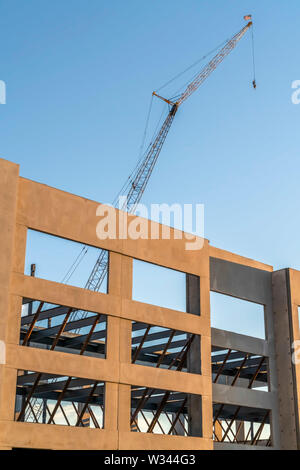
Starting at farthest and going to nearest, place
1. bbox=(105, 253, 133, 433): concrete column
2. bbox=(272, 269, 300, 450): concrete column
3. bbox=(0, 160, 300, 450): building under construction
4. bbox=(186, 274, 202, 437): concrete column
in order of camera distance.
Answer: bbox=(272, 269, 300, 450): concrete column → bbox=(186, 274, 202, 437): concrete column → bbox=(105, 253, 133, 433): concrete column → bbox=(0, 160, 300, 450): building under construction

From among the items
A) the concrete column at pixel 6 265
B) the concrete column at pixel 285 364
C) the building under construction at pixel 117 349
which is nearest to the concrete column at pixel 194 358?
the building under construction at pixel 117 349

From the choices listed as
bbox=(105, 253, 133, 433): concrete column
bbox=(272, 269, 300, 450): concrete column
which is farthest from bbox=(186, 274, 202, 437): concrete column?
bbox=(272, 269, 300, 450): concrete column

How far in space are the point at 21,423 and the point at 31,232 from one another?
886 cm

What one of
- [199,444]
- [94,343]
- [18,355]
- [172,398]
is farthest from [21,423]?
[172,398]

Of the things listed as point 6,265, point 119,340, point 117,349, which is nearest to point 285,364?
point 119,340

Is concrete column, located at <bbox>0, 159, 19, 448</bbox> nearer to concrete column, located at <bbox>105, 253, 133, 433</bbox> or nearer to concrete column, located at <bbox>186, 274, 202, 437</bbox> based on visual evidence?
concrete column, located at <bbox>105, 253, 133, 433</bbox>

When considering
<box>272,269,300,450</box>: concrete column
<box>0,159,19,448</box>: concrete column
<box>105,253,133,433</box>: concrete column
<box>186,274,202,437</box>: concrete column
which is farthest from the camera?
<box>272,269,300,450</box>: concrete column

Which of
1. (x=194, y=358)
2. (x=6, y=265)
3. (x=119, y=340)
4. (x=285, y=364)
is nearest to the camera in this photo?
(x=6, y=265)

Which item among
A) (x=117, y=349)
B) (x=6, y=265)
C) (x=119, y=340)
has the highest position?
(x=6, y=265)

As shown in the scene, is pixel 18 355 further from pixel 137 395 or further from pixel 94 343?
pixel 137 395

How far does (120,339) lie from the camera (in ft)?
118

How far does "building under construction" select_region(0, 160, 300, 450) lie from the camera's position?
3278 centimetres

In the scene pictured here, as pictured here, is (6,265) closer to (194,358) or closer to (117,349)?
(117,349)

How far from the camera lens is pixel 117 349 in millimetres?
35781
